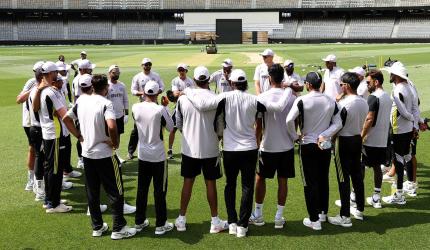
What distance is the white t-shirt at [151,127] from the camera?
6.22m

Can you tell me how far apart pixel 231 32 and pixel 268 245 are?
67124mm

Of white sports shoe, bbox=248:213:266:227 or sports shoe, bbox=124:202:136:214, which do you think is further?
sports shoe, bbox=124:202:136:214

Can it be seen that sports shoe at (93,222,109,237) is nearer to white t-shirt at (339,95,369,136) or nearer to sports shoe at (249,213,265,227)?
sports shoe at (249,213,265,227)

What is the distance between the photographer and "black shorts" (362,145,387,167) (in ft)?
23.4

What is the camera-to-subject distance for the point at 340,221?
662 cm

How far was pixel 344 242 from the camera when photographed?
605cm

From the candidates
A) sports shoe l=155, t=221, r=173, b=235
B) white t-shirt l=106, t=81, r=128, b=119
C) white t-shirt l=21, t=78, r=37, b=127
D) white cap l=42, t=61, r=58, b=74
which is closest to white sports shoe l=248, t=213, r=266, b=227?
sports shoe l=155, t=221, r=173, b=235

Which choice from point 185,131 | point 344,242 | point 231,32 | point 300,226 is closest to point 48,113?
point 185,131

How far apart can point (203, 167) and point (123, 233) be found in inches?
57.5

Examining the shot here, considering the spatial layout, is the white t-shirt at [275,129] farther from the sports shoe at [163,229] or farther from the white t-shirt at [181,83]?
the white t-shirt at [181,83]

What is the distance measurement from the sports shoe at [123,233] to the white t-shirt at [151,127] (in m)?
1.03

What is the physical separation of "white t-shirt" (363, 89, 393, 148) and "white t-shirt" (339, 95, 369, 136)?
403 millimetres

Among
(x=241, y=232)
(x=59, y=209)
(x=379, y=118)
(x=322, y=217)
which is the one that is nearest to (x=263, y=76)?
(x=379, y=118)

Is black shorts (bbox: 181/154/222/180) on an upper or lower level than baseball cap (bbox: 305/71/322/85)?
lower
